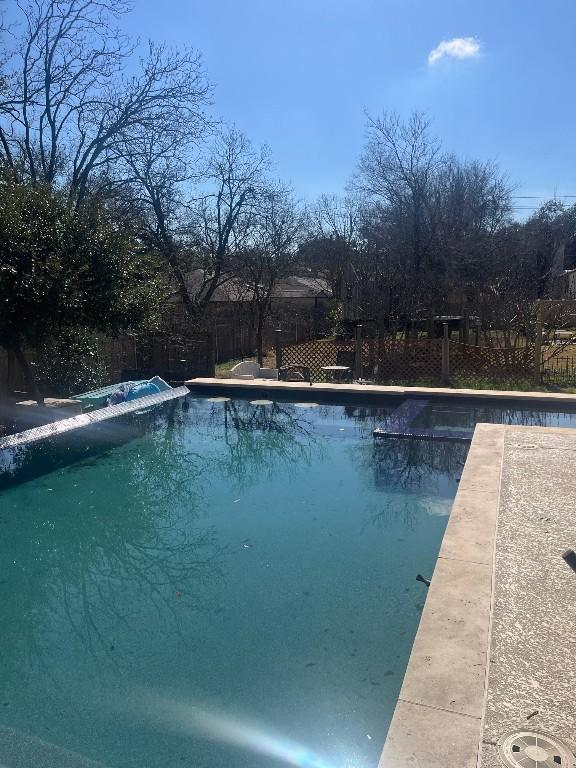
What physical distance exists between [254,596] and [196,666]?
0.85 m

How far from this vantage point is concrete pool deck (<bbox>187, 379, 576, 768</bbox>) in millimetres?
2328

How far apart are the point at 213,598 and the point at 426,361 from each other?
9.65 meters

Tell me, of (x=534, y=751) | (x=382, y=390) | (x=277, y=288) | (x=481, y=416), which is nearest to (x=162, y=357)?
(x=382, y=390)

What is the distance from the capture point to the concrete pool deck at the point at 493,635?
Result: 2328 mm

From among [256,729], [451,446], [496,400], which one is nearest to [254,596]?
[256,729]

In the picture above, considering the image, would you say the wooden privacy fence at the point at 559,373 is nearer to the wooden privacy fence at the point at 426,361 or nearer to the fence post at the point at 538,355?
the fence post at the point at 538,355

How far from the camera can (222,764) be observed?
2709 mm

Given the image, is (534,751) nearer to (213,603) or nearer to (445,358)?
(213,603)

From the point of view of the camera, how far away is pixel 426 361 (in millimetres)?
13008

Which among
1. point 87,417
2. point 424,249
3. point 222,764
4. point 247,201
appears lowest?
point 222,764

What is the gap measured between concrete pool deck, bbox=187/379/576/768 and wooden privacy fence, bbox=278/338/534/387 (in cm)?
727

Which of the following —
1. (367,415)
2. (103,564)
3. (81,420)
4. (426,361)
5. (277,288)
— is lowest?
(103,564)

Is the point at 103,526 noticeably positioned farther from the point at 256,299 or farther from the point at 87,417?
the point at 256,299

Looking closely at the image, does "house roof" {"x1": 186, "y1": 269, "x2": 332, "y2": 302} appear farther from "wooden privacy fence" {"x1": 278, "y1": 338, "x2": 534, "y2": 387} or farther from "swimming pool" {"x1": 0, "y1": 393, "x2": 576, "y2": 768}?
"swimming pool" {"x1": 0, "y1": 393, "x2": 576, "y2": 768}
